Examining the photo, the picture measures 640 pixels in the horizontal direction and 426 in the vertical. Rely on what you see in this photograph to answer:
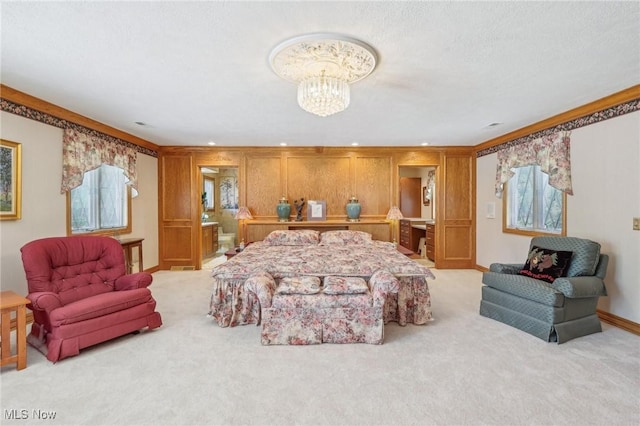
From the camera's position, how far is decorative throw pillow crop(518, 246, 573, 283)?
3.10 metres

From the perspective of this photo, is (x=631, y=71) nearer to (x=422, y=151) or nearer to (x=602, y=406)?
(x=602, y=406)

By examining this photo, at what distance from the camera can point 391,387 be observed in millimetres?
2078

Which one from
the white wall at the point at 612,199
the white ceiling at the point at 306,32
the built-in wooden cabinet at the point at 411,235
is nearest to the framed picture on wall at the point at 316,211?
the white ceiling at the point at 306,32

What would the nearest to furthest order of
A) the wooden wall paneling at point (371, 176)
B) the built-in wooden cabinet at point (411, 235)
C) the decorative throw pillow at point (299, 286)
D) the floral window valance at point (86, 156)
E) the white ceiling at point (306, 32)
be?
the white ceiling at point (306, 32) → the decorative throw pillow at point (299, 286) → the floral window valance at point (86, 156) → the wooden wall paneling at point (371, 176) → the built-in wooden cabinet at point (411, 235)

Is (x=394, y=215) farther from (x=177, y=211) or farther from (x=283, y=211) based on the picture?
(x=177, y=211)

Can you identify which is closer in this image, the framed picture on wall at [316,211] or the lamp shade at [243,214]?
the lamp shade at [243,214]

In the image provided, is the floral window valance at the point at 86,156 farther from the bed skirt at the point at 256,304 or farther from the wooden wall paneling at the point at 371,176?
the wooden wall paneling at the point at 371,176

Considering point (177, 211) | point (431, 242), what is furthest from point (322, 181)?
point (177, 211)

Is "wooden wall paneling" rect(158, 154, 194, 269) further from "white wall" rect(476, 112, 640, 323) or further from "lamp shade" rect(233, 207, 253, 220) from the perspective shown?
"white wall" rect(476, 112, 640, 323)

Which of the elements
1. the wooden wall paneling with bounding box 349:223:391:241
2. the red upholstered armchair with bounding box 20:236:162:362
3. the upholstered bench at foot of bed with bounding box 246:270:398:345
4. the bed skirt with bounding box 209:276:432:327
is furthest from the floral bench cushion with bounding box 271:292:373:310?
the wooden wall paneling with bounding box 349:223:391:241

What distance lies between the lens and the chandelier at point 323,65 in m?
2.08

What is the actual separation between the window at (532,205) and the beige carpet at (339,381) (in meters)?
1.58

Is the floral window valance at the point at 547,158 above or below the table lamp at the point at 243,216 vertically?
above

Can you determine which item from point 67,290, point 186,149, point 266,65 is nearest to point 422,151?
point 266,65
